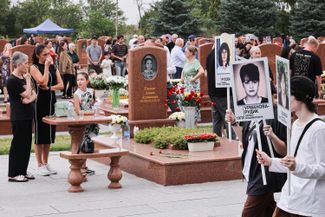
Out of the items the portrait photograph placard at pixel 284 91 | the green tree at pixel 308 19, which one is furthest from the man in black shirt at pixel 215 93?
the green tree at pixel 308 19

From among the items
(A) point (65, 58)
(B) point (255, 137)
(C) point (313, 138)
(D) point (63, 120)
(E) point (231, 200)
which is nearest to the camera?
(C) point (313, 138)

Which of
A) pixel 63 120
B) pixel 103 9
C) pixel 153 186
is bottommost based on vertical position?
pixel 153 186

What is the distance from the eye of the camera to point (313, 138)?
5.98 meters

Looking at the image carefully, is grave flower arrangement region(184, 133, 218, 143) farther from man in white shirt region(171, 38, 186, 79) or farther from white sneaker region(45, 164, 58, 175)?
man in white shirt region(171, 38, 186, 79)

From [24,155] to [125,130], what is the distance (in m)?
2.71

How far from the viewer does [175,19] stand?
4869 centimetres

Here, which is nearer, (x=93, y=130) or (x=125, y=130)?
(x=93, y=130)

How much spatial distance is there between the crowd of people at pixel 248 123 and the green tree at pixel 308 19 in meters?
27.3

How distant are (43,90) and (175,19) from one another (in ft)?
122

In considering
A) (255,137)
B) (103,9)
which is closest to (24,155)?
(255,137)

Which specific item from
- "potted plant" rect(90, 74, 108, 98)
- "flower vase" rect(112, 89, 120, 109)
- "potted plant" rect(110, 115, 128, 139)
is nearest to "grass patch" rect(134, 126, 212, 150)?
"potted plant" rect(110, 115, 128, 139)

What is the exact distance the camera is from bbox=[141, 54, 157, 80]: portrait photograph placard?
15.6 m

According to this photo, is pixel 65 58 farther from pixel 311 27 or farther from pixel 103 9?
pixel 103 9

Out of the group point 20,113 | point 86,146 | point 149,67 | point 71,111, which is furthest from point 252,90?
point 149,67
